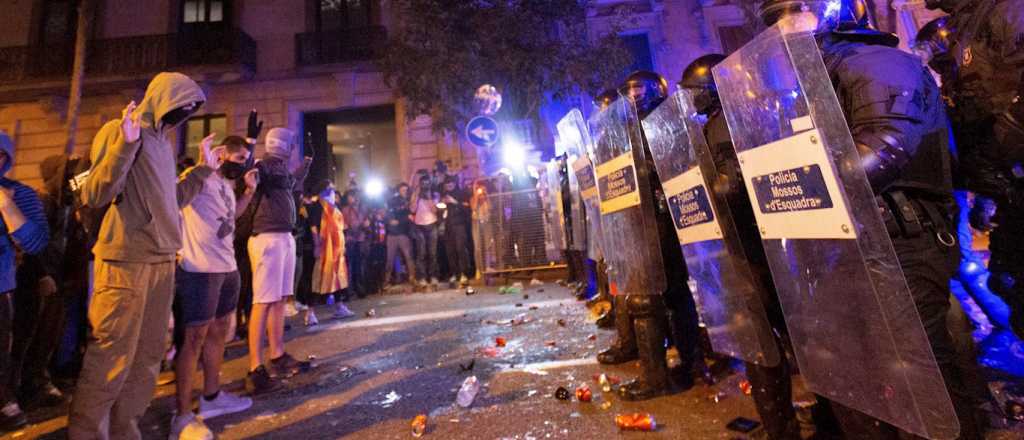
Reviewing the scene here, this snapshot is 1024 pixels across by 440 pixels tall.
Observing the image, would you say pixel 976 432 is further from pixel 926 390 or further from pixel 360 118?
pixel 360 118

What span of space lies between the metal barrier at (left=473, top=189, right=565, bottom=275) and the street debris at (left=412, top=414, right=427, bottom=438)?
6.50m

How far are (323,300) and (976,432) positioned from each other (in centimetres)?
957

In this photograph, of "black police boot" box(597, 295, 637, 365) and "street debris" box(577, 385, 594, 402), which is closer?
"street debris" box(577, 385, 594, 402)

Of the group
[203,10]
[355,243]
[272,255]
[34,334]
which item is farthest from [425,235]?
[203,10]

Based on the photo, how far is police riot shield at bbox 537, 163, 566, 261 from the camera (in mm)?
7004

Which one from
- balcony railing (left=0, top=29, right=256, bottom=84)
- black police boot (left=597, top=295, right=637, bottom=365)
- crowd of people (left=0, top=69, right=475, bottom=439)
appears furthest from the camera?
balcony railing (left=0, top=29, right=256, bottom=84)

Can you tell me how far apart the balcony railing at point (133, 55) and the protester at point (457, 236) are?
406 inches

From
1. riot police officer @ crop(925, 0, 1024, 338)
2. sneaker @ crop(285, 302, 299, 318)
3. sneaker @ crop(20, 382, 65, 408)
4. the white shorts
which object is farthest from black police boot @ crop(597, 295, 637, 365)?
sneaker @ crop(285, 302, 299, 318)

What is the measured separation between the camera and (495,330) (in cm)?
511

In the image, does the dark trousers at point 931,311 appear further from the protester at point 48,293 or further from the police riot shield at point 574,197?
the protester at point 48,293

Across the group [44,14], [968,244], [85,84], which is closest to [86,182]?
[968,244]

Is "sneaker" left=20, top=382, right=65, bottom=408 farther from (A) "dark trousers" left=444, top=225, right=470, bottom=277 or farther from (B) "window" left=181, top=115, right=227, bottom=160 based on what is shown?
(B) "window" left=181, top=115, right=227, bottom=160

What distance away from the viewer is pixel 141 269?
7.02 ft

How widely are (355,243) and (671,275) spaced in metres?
8.39
